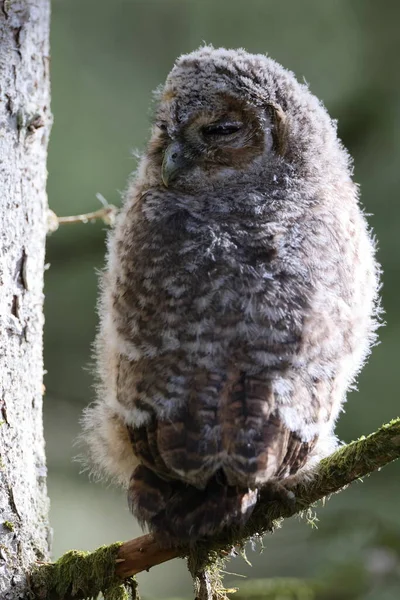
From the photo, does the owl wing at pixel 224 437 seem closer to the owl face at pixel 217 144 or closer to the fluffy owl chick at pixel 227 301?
the fluffy owl chick at pixel 227 301

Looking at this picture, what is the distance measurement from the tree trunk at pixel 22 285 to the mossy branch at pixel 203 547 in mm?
99

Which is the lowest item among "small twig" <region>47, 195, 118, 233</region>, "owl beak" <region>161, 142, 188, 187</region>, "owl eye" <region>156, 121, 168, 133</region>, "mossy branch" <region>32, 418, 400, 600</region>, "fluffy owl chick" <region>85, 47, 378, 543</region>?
"mossy branch" <region>32, 418, 400, 600</region>

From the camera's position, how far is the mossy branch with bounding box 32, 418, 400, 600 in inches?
69.3

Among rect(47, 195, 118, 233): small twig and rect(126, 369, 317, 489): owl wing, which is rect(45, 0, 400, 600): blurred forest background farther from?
rect(126, 369, 317, 489): owl wing

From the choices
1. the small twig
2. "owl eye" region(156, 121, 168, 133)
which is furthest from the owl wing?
the small twig

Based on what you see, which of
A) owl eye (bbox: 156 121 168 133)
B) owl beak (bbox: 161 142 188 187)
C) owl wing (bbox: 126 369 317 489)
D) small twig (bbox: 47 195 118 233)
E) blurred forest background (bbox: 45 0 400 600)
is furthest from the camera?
blurred forest background (bbox: 45 0 400 600)

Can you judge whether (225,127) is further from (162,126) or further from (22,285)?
(22,285)

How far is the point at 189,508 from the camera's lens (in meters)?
1.71

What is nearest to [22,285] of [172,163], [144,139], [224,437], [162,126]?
[172,163]

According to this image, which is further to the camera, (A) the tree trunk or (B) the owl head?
(B) the owl head

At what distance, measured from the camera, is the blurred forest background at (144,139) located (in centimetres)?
452

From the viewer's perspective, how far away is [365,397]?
4.53 metres

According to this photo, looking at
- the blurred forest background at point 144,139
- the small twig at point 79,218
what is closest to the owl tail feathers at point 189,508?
the small twig at point 79,218

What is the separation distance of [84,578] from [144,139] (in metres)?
2.98
